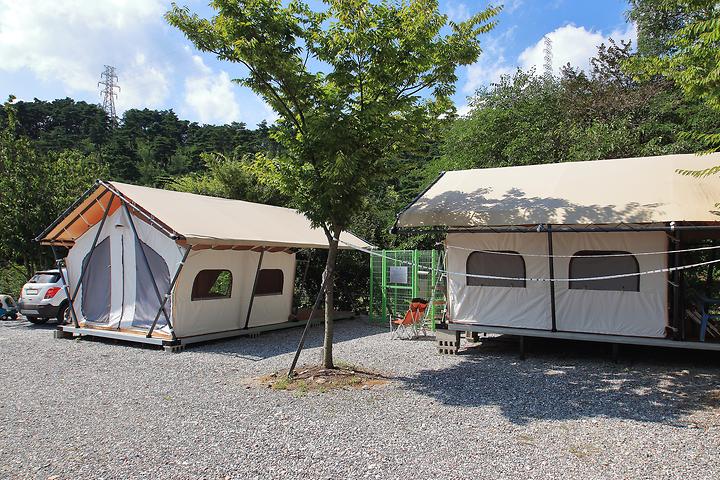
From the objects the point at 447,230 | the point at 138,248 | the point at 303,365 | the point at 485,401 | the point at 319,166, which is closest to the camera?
the point at 485,401

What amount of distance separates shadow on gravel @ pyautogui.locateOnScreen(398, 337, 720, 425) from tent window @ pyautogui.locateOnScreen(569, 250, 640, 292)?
135 cm

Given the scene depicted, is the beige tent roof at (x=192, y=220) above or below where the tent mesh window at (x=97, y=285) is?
above

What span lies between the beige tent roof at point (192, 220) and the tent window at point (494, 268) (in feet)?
13.4

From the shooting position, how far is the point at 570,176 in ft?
33.1

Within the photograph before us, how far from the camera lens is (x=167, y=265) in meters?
10.3

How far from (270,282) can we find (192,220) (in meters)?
2.89

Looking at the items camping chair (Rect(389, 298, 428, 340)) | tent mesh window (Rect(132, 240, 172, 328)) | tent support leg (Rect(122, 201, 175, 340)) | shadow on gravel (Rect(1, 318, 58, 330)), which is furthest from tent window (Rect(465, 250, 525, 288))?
shadow on gravel (Rect(1, 318, 58, 330))

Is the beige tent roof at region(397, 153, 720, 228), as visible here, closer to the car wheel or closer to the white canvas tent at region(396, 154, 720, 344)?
the white canvas tent at region(396, 154, 720, 344)

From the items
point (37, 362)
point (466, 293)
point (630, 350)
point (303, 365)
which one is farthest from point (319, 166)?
point (630, 350)

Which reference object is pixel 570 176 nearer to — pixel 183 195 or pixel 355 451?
pixel 355 451

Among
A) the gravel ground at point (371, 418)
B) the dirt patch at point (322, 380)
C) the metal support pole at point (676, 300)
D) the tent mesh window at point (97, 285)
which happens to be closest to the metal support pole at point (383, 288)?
the gravel ground at point (371, 418)

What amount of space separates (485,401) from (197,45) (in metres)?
6.65

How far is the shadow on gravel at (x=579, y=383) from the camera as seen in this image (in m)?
6.21

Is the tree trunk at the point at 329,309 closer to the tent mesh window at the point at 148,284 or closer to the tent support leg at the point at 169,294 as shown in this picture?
the tent support leg at the point at 169,294
